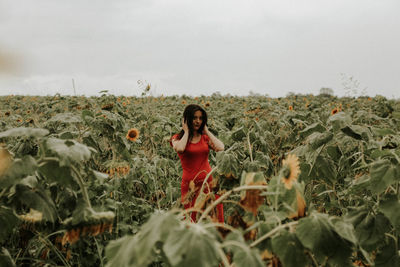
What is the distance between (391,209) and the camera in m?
1.46

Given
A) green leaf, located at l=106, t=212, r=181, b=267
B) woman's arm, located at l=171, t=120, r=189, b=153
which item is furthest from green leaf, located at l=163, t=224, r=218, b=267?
woman's arm, located at l=171, t=120, r=189, b=153

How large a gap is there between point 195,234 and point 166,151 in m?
4.48

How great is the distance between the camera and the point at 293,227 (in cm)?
112

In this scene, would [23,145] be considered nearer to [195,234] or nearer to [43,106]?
[195,234]

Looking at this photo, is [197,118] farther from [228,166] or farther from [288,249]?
[288,249]

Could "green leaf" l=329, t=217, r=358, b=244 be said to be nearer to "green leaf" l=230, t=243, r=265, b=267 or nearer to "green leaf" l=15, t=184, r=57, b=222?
"green leaf" l=230, t=243, r=265, b=267

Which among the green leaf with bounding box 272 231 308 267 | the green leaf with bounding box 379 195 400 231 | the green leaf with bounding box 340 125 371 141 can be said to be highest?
the green leaf with bounding box 340 125 371 141

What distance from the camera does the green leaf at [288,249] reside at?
3.28 ft

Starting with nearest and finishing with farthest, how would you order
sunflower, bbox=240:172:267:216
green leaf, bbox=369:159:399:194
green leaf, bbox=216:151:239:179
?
sunflower, bbox=240:172:267:216 → green leaf, bbox=369:159:399:194 → green leaf, bbox=216:151:239:179

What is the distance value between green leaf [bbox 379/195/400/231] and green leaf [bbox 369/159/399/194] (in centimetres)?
14

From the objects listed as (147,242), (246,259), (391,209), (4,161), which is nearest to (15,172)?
(4,161)

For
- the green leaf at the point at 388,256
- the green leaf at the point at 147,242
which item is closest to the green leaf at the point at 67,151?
the green leaf at the point at 147,242

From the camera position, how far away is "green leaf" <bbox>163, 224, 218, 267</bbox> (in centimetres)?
75

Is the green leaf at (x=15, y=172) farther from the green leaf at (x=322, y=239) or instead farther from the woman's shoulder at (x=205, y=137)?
the woman's shoulder at (x=205, y=137)
